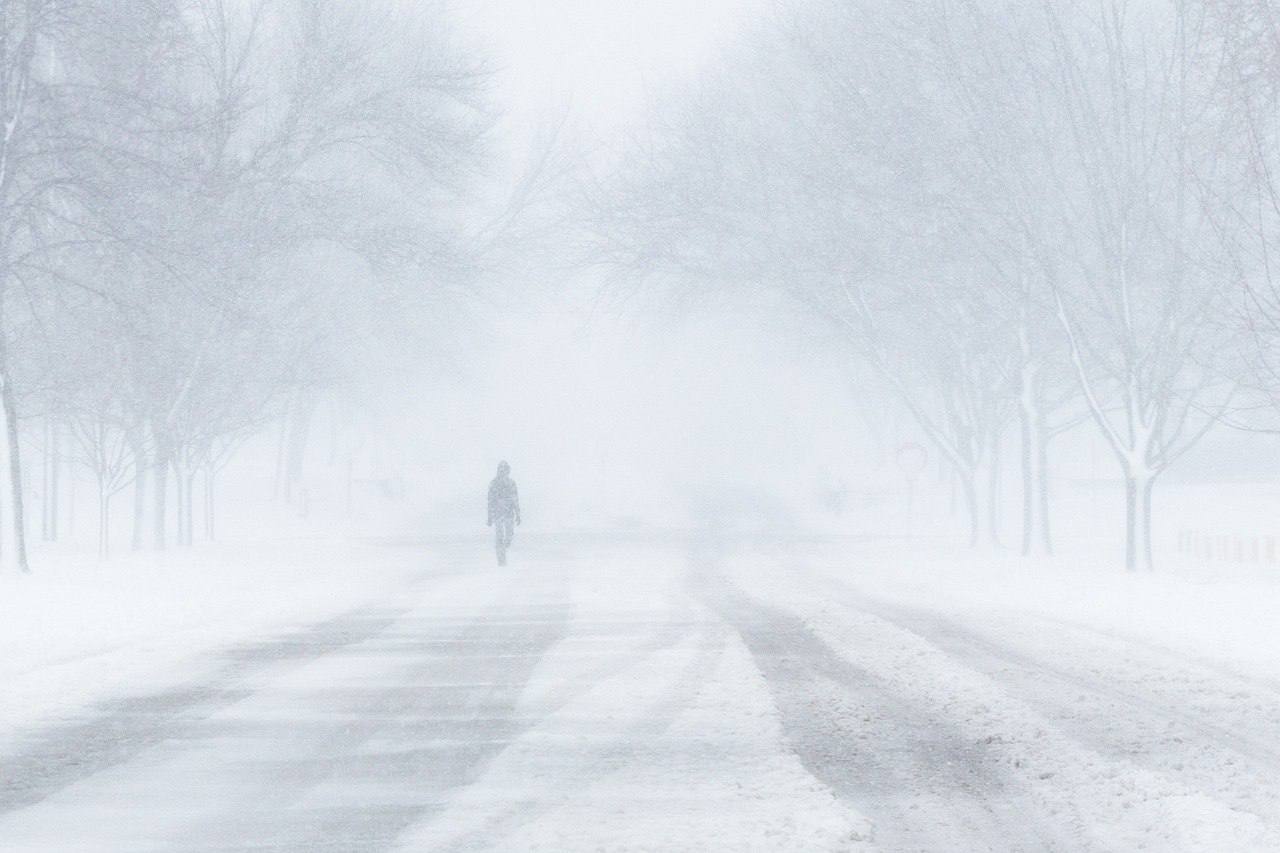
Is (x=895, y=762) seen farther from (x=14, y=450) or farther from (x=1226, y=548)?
(x=1226, y=548)

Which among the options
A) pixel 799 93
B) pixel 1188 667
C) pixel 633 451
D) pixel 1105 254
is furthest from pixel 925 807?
pixel 633 451

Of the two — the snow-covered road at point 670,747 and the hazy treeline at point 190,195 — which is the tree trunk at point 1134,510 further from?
the hazy treeline at point 190,195

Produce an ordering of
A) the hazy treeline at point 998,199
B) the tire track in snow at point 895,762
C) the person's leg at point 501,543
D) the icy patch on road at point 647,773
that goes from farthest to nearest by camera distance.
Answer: the person's leg at point 501,543 < the hazy treeline at point 998,199 < the tire track in snow at point 895,762 < the icy patch on road at point 647,773

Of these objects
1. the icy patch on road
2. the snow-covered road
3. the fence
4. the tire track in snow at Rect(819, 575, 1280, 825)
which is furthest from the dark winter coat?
the icy patch on road

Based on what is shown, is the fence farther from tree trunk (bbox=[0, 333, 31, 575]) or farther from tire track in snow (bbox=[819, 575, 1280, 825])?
tree trunk (bbox=[0, 333, 31, 575])

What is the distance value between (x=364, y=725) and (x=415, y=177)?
2297cm

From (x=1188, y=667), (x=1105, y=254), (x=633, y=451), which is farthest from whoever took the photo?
(x=633, y=451)

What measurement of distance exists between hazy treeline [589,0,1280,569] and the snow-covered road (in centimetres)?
958

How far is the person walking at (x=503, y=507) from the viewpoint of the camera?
28156 millimetres

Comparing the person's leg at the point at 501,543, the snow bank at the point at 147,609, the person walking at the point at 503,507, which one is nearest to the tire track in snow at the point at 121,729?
the snow bank at the point at 147,609

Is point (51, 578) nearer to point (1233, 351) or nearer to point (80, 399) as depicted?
point (80, 399)

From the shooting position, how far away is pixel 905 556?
29.7 meters

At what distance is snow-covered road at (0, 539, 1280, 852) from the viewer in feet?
22.8

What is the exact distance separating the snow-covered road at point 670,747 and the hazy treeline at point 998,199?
31.4 ft
